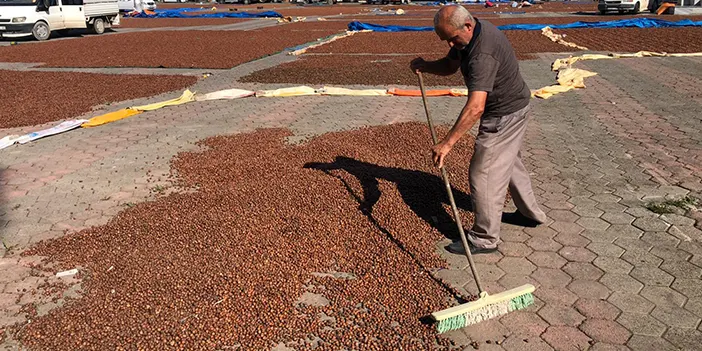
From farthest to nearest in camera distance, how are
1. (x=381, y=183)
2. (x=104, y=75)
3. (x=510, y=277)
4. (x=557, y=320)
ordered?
(x=104, y=75), (x=381, y=183), (x=510, y=277), (x=557, y=320)

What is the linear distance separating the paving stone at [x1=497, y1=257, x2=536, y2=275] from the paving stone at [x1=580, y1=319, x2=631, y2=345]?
0.69 meters

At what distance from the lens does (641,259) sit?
13.4ft

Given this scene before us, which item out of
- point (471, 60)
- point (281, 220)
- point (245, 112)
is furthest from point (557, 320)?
point (245, 112)

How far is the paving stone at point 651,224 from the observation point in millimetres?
4554

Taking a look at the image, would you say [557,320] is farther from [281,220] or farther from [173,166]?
[173,166]

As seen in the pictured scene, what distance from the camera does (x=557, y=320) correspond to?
343 centimetres

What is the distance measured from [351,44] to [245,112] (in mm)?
10664

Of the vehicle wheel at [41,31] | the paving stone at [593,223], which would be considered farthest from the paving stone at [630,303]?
the vehicle wheel at [41,31]

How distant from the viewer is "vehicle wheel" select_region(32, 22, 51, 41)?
22.0 metres

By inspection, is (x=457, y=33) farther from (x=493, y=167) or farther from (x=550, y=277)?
Result: (x=550, y=277)

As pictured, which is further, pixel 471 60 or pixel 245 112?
pixel 245 112

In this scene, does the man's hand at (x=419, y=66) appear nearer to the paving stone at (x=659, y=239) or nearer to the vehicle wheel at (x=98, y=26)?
the paving stone at (x=659, y=239)

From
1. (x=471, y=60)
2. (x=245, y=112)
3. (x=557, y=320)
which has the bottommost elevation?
(x=557, y=320)

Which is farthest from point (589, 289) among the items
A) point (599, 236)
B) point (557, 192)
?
point (557, 192)
